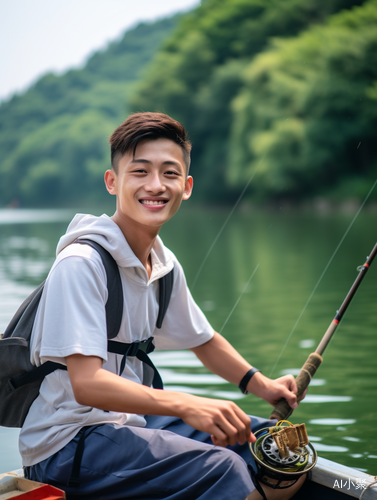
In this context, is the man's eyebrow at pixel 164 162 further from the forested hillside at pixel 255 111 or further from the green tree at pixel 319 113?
the green tree at pixel 319 113

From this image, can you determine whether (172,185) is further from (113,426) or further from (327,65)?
(327,65)

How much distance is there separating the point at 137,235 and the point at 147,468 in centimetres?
73

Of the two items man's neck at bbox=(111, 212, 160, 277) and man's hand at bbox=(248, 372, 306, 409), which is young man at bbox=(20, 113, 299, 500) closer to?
man's neck at bbox=(111, 212, 160, 277)

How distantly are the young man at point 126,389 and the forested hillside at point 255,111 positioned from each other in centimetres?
680

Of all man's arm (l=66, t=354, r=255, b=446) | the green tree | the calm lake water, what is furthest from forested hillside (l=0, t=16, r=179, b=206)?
man's arm (l=66, t=354, r=255, b=446)

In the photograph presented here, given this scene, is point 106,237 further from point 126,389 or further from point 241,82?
point 241,82

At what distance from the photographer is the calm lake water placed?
14.3ft

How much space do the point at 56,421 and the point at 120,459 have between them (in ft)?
0.70

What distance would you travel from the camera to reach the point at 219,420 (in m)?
1.75

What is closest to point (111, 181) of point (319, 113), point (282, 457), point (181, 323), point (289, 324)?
point (181, 323)

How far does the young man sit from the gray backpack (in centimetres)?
3

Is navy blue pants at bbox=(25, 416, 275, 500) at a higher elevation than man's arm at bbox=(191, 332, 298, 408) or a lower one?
lower

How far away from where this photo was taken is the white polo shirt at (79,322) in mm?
1806

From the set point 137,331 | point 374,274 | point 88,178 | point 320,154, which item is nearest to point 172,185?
point 137,331
